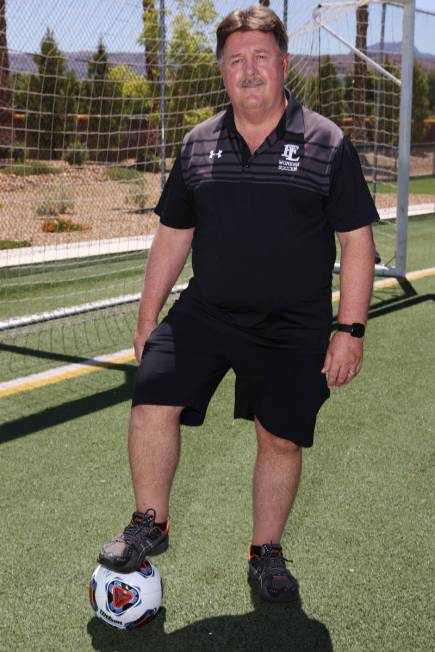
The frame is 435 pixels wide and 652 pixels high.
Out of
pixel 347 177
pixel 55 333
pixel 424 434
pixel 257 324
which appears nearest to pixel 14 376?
pixel 55 333

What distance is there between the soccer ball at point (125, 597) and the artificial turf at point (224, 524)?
6 cm

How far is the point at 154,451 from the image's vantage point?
3203 millimetres

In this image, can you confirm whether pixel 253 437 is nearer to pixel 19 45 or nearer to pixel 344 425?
pixel 344 425

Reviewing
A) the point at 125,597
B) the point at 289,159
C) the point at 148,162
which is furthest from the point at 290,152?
the point at 148,162

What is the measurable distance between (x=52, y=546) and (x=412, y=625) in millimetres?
1482

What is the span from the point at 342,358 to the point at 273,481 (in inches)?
21.1

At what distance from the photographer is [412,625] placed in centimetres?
308

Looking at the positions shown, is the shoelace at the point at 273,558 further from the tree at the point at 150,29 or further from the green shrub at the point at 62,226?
the green shrub at the point at 62,226

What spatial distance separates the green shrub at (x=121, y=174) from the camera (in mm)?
12289

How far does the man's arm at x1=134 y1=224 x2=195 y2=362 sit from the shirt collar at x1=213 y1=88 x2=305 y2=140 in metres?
0.43

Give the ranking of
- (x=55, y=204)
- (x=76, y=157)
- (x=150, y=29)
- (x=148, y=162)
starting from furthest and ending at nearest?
1. (x=55, y=204)
2. (x=76, y=157)
3. (x=148, y=162)
4. (x=150, y=29)

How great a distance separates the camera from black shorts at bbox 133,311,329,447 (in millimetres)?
3188

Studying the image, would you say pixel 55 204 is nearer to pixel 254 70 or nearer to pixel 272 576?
pixel 254 70

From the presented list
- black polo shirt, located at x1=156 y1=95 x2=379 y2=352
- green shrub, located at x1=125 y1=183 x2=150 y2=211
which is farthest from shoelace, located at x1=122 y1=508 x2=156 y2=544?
green shrub, located at x1=125 y1=183 x2=150 y2=211
